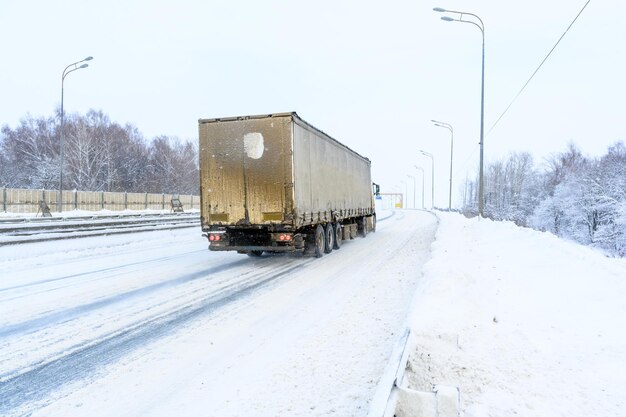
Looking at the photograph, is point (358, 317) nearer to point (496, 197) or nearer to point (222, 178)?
point (222, 178)

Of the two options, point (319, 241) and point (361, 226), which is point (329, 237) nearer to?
point (319, 241)

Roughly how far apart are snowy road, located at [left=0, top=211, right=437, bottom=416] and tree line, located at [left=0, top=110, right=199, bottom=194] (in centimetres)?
5004

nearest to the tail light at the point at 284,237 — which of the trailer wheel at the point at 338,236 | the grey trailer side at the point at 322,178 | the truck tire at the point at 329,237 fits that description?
the grey trailer side at the point at 322,178

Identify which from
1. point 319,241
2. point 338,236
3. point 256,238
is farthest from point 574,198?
point 256,238

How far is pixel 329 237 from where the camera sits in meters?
13.8

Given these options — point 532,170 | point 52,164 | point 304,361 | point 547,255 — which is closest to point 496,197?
point 532,170

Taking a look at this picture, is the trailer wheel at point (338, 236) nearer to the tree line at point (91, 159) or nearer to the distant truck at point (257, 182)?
the distant truck at point (257, 182)

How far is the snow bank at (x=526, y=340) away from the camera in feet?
11.0

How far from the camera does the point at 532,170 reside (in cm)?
9725

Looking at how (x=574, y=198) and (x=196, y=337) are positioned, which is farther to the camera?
(x=574, y=198)

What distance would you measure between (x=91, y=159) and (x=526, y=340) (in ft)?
203

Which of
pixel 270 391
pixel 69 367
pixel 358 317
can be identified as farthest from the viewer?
pixel 358 317

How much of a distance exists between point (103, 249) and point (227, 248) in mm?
5386

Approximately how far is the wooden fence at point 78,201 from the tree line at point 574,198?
1318 inches
